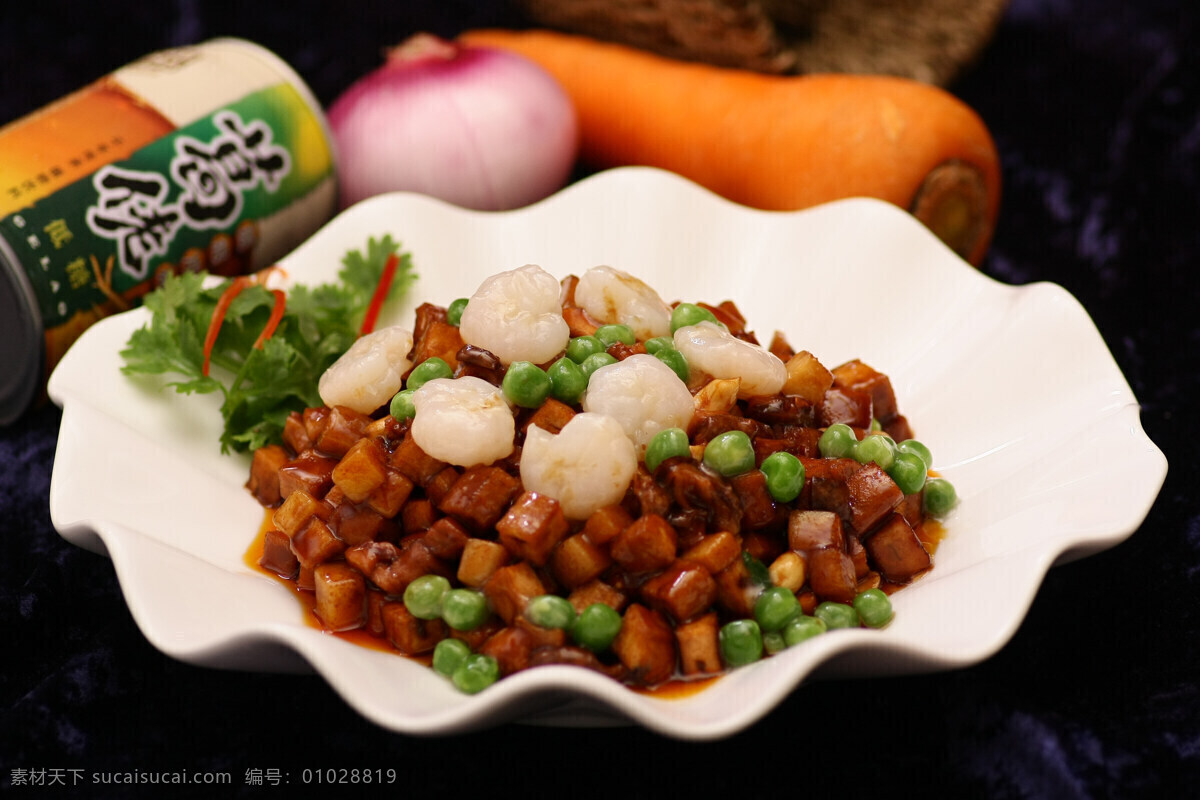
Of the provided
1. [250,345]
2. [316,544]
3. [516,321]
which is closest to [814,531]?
[516,321]

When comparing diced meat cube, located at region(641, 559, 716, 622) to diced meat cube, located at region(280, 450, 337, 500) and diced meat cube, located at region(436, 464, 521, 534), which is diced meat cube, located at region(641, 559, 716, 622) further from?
diced meat cube, located at region(280, 450, 337, 500)

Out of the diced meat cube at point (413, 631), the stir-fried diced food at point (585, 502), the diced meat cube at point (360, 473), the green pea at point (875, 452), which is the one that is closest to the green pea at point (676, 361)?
the stir-fried diced food at point (585, 502)

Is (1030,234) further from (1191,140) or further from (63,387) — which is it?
(63,387)

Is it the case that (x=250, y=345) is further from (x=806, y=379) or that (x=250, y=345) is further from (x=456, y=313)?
(x=806, y=379)

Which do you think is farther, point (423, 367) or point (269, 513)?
point (269, 513)

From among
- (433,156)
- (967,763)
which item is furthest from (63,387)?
(967,763)

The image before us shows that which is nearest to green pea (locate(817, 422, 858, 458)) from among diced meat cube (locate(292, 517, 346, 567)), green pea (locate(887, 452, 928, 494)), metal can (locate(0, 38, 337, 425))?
green pea (locate(887, 452, 928, 494))
